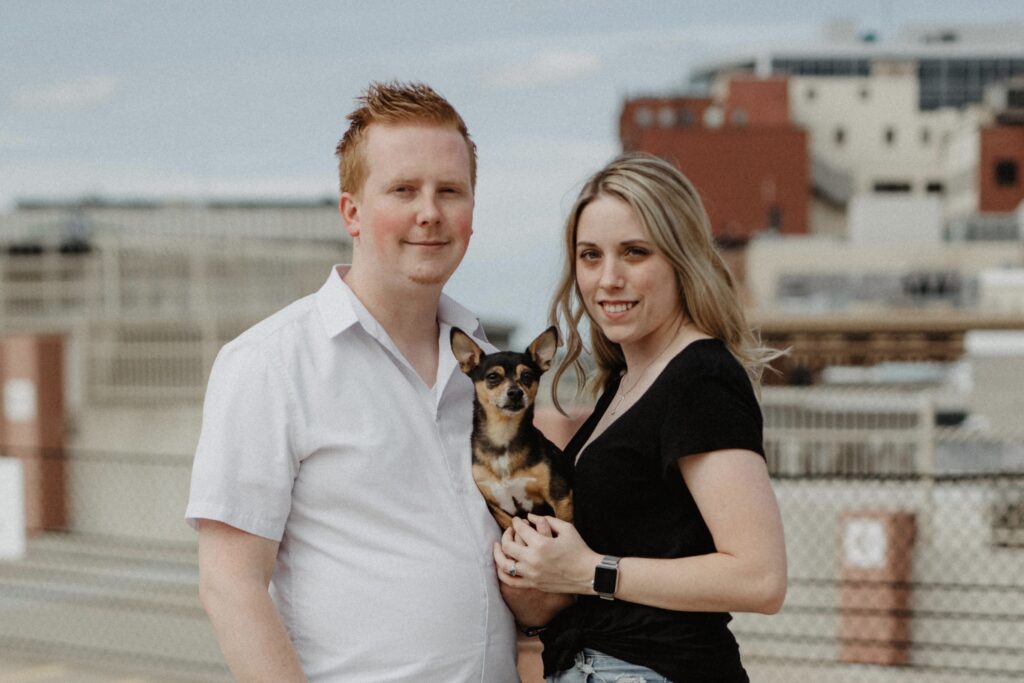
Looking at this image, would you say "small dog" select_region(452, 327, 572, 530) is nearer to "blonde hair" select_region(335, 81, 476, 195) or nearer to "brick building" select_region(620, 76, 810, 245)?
"blonde hair" select_region(335, 81, 476, 195)

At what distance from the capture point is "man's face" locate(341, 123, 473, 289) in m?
1.75

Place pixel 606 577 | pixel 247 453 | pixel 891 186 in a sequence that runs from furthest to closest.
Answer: pixel 891 186 → pixel 606 577 → pixel 247 453

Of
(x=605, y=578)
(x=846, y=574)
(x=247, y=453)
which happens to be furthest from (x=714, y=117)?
(x=247, y=453)

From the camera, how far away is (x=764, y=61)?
188ft

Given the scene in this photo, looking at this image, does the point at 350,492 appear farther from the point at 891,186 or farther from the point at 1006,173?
the point at 891,186

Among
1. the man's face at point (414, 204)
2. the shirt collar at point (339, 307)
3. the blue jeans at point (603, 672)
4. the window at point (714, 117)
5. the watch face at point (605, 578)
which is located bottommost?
the blue jeans at point (603, 672)

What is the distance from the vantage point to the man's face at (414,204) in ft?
5.74

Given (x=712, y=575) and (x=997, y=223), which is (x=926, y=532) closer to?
(x=712, y=575)

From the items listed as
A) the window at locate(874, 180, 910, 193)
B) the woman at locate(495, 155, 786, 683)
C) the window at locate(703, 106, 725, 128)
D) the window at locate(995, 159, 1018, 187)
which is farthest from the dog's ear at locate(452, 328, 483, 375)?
the window at locate(874, 180, 910, 193)

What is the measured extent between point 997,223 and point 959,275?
360 centimetres

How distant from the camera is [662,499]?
1.83 m

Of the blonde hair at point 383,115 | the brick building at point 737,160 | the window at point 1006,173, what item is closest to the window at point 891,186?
the window at point 1006,173

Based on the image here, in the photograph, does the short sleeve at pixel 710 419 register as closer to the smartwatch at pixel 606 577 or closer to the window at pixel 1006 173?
the smartwatch at pixel 606 577

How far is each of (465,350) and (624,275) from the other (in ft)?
0.94
